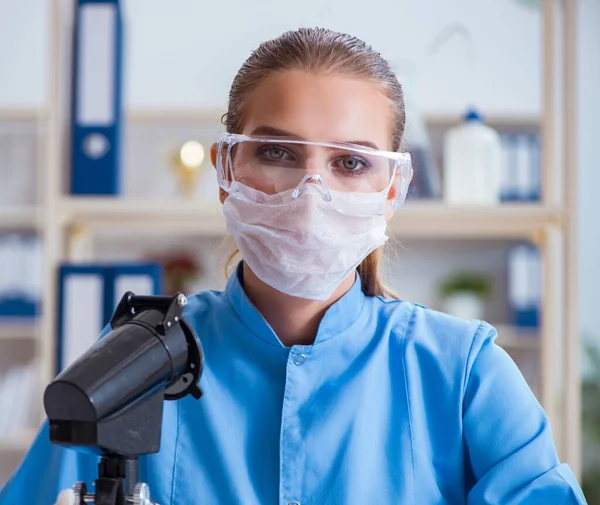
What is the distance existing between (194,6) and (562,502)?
9.72ft

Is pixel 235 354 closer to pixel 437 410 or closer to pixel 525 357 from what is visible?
pixel 437 410

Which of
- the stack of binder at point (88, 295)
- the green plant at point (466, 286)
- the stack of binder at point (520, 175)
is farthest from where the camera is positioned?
the green plant at point (466, 286)

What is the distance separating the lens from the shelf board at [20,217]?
3.18 metres

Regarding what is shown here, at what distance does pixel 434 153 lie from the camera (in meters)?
3.32

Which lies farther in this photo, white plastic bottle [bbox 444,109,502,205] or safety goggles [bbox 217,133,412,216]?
white plastic bottle [bbox 444,109,502,205]

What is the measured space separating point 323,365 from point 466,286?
2.37 metres

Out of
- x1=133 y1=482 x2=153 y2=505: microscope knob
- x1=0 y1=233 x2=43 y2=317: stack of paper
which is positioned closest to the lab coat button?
x1=133 y1=482 x2=153 y2=505: microscope knob

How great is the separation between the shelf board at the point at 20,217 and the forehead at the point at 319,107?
234 centimetres

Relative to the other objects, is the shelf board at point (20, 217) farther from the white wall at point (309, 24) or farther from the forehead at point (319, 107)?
the forehead at point (319, 107)

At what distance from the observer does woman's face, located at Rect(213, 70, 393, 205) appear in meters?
0.98

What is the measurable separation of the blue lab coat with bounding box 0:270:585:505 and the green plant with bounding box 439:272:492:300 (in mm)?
2298

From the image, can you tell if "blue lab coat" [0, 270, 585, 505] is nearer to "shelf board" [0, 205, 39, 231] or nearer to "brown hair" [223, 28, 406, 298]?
"brown hair" [223, 28, 406, 298]

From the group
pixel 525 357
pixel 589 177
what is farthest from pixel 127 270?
pixel 589 177

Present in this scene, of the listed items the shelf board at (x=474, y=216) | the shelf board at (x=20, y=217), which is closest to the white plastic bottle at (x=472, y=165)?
the shelf board at (x=474, y=216)
